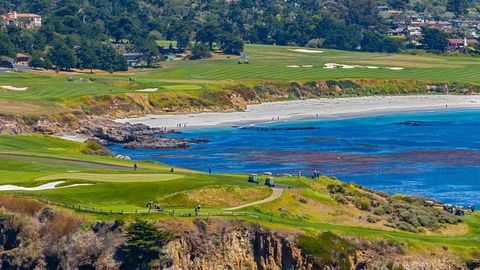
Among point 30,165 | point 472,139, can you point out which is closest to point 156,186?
point 30,165

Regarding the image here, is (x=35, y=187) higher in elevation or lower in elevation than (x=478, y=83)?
higher

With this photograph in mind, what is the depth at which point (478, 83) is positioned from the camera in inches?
7613

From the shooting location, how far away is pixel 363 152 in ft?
401

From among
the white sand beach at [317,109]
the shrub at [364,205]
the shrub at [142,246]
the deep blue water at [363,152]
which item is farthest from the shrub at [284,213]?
the white sand beach at [317,109]

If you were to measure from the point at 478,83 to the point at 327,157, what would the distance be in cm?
8199

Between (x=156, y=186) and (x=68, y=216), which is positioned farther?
(x=156, y=186)

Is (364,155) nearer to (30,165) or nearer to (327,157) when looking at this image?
(327,157)

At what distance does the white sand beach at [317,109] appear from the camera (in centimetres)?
14812

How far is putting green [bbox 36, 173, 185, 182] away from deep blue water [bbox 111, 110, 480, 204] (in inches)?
905

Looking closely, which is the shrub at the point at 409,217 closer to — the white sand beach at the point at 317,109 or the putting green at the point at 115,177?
the putting green at the point at 115,177

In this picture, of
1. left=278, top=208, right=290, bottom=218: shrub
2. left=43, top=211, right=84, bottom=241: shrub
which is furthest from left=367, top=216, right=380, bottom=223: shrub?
left=43, top=211, right=84, bottom=241: shrub

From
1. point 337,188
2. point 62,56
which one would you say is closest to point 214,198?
point 337,188

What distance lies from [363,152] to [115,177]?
4976 centimetres

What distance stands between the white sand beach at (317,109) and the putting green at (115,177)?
214 ft
